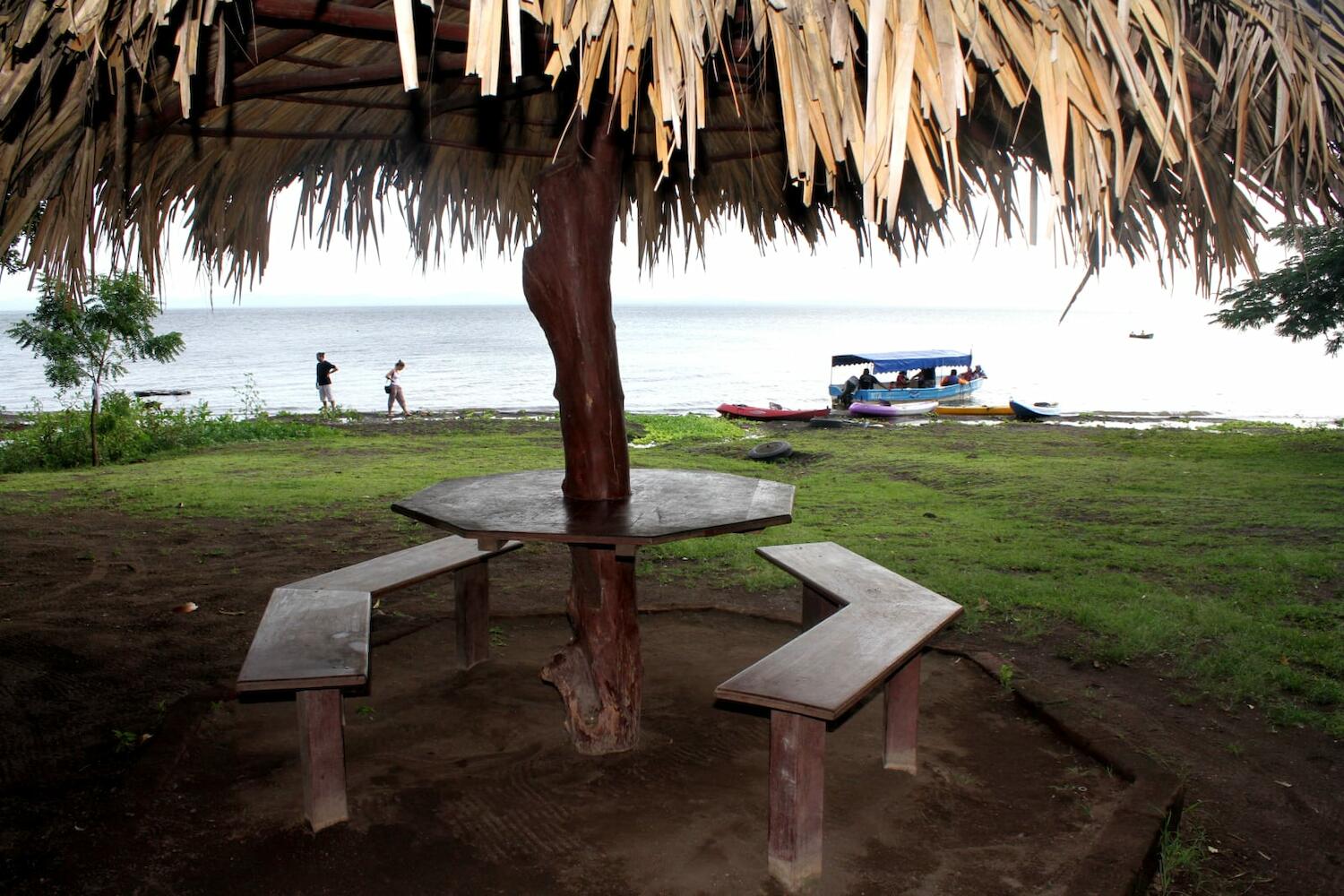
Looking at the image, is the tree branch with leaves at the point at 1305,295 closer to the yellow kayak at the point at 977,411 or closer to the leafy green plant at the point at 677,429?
the leafy green plant at the point at 677,429

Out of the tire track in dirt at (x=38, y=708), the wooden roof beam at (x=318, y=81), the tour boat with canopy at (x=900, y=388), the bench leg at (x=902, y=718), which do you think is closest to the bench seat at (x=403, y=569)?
the tire track in dirt at (x=38, y=708)

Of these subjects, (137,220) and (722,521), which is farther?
(137,220)

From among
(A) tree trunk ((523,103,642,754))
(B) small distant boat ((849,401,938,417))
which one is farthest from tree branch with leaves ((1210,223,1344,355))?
(A) tree trunk ((523,103,642,754))

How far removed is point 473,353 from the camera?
6462 centimetres

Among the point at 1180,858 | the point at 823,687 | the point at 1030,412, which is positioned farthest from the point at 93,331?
the point at 1030,412

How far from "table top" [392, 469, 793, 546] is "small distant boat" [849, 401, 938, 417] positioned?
19.2m

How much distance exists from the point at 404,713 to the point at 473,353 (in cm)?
6244

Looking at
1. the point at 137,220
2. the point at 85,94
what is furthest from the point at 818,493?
the point at 85,94

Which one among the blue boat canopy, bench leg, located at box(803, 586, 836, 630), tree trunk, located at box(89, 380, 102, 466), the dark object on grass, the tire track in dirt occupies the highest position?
the blue boat canopy

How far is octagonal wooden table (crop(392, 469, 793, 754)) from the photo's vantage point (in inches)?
134

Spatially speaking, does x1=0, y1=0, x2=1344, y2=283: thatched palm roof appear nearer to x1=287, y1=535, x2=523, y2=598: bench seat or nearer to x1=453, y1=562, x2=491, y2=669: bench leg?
x1=287, y1=535, x2=523, y2=598: bench seat

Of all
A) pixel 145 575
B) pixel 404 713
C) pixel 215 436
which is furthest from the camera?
pixel 215 436

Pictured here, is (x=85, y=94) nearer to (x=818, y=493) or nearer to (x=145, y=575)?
(x=145, y=575)

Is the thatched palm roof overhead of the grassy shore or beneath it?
overhead
